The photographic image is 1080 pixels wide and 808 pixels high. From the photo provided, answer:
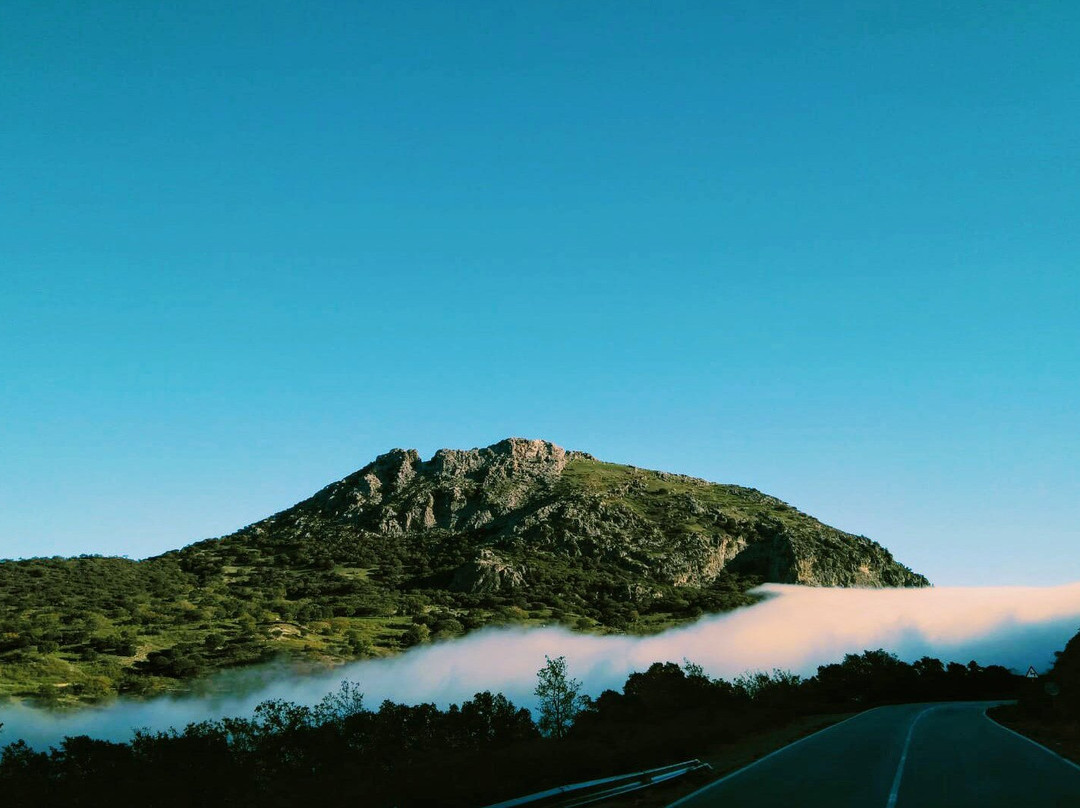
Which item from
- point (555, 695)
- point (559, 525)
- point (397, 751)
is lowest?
point (555, 695)

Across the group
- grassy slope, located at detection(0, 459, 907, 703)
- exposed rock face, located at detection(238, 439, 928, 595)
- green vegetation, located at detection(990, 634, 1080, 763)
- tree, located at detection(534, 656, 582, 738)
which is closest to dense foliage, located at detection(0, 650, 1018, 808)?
tree, located at detection(534, 656, 582, 738)

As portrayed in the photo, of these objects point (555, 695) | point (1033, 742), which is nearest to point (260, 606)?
point (555, 695)

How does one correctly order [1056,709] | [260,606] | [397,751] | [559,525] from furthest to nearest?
[559,525], [260,606], [1056,709], [397,751]

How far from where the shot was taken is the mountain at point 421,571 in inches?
3521

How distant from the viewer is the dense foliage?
19.0m

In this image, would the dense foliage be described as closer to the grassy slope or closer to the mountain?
the grassy slope

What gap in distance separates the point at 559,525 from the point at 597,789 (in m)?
127

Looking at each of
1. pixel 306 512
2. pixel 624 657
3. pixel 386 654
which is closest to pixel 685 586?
pixel 624 657

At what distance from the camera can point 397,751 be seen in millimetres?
43688

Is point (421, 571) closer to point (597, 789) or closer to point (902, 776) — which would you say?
point (902, 776)

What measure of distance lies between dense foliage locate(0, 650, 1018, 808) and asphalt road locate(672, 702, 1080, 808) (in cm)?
459

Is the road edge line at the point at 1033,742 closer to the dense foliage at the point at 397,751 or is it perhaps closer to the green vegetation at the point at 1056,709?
the green vegetation at the point at 1056,709

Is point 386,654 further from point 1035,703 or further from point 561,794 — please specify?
point 561,794

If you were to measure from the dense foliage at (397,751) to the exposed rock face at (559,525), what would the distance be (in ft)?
167
